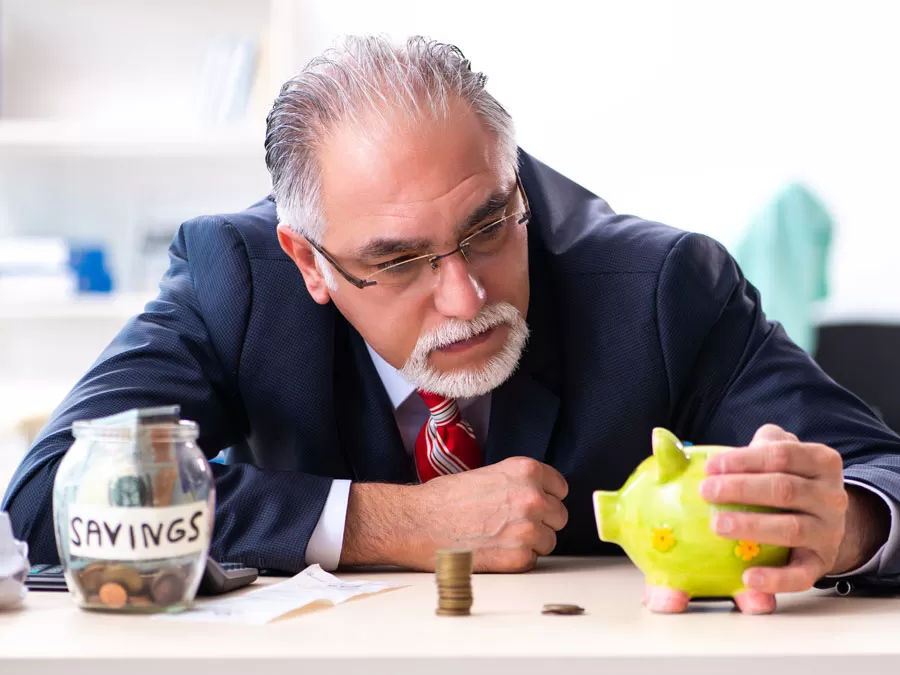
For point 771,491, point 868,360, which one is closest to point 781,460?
point 771,491

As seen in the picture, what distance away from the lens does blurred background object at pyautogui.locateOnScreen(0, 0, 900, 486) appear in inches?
144

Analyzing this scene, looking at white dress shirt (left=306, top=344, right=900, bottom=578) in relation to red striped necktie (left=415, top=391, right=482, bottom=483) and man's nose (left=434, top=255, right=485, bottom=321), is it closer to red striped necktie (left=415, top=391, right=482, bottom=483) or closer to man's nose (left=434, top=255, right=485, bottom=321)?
red striped necktie (left=415, top=391, right=482, bottom=483)

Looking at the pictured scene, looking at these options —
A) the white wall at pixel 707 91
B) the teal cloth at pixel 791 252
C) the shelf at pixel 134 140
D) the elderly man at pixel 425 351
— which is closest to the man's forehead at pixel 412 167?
the elderly man at pixel 425 351

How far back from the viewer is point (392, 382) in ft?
5.32

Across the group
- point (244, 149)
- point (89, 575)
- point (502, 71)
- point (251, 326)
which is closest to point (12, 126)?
point (244, 149)

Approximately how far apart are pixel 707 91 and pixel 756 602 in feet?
11.4

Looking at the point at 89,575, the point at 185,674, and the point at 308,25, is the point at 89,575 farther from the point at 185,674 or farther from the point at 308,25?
the point at 308,25

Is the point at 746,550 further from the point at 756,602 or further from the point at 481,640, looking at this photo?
the point at 481,640

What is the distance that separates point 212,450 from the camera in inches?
62.6

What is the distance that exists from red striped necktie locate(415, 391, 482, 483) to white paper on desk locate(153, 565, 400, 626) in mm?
340

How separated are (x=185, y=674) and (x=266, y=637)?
8 centimetres

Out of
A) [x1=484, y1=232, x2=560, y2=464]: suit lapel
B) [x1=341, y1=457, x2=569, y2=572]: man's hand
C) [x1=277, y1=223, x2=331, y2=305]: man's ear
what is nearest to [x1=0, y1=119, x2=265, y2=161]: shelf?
[x1=277, y1=223, x2=331, y2=305]: man's ear

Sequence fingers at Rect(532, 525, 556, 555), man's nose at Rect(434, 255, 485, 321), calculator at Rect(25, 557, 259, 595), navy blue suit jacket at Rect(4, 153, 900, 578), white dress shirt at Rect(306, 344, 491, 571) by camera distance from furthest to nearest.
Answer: white dress shirt at Rect(306, 344, 491, 571), navy blue suit jacket at Rect(4, 153, 900, 578), man's nose at Rect(434, 255, 485, 321), fingers at Rect(532, 525, 556, 555), calculator at Rect(25, 557, 259, 595)

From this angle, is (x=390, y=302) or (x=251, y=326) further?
(x=251, y=326)
